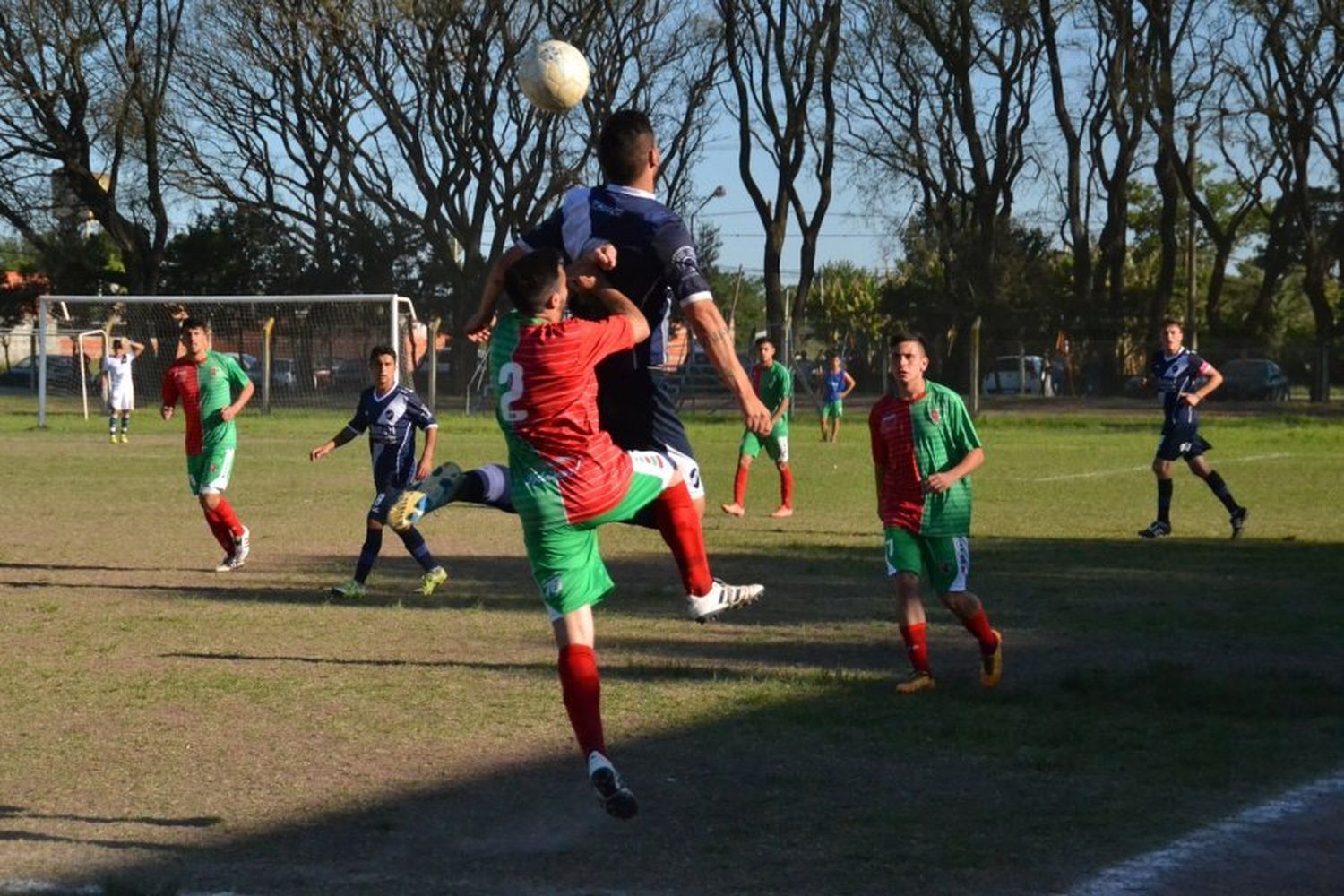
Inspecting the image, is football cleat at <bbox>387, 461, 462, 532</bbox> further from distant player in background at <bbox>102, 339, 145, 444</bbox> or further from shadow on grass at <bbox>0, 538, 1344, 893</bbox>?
distant player in background at <bbox>102, 339, 145, 444</bbox>

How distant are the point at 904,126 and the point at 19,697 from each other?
49.7 meters

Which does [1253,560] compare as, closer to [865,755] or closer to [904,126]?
[865,755]

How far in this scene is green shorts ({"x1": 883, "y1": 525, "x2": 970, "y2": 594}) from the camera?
8352 millimetres

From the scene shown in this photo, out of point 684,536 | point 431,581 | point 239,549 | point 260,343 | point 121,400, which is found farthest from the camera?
point 260,343

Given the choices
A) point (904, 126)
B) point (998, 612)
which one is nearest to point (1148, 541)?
point (998, 612)

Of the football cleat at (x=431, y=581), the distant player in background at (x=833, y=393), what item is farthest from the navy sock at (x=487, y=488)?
the distant player in background at (x=833, y=393)

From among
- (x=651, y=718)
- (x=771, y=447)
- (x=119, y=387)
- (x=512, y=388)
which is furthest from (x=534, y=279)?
(x=119, y=387)

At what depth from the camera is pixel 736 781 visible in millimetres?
6609

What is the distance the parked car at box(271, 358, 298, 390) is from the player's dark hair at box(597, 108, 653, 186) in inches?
1358

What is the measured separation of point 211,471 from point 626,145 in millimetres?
7791

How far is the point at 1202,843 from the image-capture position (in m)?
5.72

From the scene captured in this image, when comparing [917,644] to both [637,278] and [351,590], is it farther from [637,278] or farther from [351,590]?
[351,590]

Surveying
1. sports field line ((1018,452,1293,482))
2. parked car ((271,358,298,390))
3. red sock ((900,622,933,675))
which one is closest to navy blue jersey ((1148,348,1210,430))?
sports field line ((1018,452,1293,482))

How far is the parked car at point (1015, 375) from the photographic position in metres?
47.8
